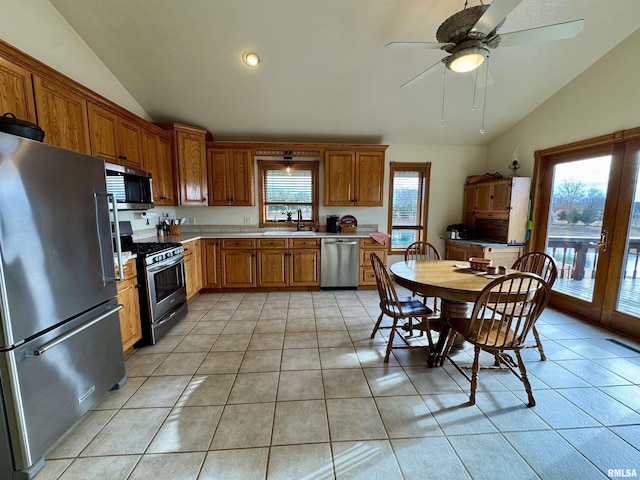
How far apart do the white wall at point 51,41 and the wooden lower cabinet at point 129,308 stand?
195 cm

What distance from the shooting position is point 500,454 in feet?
4.75

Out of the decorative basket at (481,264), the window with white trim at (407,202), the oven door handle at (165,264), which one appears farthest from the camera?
the window with white trim at (407,202)

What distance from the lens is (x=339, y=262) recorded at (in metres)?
4.24

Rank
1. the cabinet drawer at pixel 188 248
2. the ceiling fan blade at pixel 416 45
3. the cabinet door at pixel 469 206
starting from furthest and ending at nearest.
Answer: the cabinet door at pixel 469 206, the cabinet drawer at pixel 188 248, the ceiling fan blade at pixel 416 45

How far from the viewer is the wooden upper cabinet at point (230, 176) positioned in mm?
4188

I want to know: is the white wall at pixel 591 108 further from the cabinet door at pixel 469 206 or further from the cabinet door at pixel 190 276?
the cabinet door at pixel 190 276

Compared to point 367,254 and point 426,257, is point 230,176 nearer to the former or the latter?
point 367,254

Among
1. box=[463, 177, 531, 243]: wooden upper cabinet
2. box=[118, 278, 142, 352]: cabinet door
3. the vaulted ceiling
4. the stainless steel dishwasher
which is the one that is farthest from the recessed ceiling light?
box=[463, 177, 531, 243]: wooden upper cabinet

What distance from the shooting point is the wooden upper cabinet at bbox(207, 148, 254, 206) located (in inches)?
165

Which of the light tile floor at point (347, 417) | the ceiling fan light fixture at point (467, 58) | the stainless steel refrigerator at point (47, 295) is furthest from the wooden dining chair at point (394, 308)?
the stainless steel refrigerator at point (47, 295)

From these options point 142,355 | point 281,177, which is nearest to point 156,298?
point 142,355

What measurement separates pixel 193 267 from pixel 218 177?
1.45 meters

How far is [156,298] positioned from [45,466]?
54.2 inches

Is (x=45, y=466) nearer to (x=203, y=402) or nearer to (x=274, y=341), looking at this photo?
(x=203, y=402)
